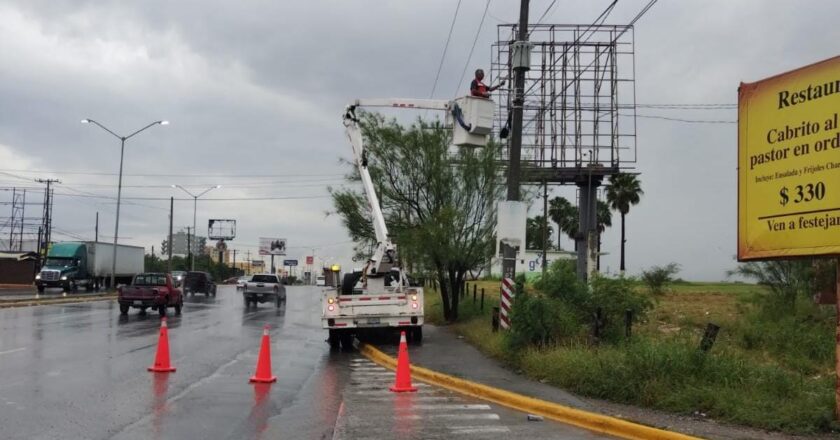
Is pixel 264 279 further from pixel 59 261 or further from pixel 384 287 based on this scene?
pixel 384 287

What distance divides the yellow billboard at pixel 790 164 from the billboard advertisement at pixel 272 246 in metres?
126

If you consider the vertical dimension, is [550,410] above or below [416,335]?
below

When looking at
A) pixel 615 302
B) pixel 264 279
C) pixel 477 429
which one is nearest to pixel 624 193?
pixel 264 279

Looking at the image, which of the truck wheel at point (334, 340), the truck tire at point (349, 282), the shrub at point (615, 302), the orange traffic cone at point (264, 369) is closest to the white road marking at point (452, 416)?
the orange traffic cone at point (264, 369)

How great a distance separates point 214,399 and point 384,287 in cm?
889

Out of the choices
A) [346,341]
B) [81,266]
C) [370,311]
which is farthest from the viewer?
[81,266]

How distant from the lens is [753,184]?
29.1 feet

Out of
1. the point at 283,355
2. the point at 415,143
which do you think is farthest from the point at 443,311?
the point at 283,355

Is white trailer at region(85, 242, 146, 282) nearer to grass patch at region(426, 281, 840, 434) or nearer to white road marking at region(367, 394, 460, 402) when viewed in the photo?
grass patch at region(426, 281, 840, 434)

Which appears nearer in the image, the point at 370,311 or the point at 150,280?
the point at 370,311

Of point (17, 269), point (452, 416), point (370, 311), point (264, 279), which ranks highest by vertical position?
point (264, 279)

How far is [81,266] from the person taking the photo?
2101 inches

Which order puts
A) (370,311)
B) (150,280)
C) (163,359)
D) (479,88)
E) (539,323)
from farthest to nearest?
1. (150,280)
2. (370,311)
3. (479,88)
4. (539,323)
5. (163,359)

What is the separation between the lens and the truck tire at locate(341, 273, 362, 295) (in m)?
19.5
